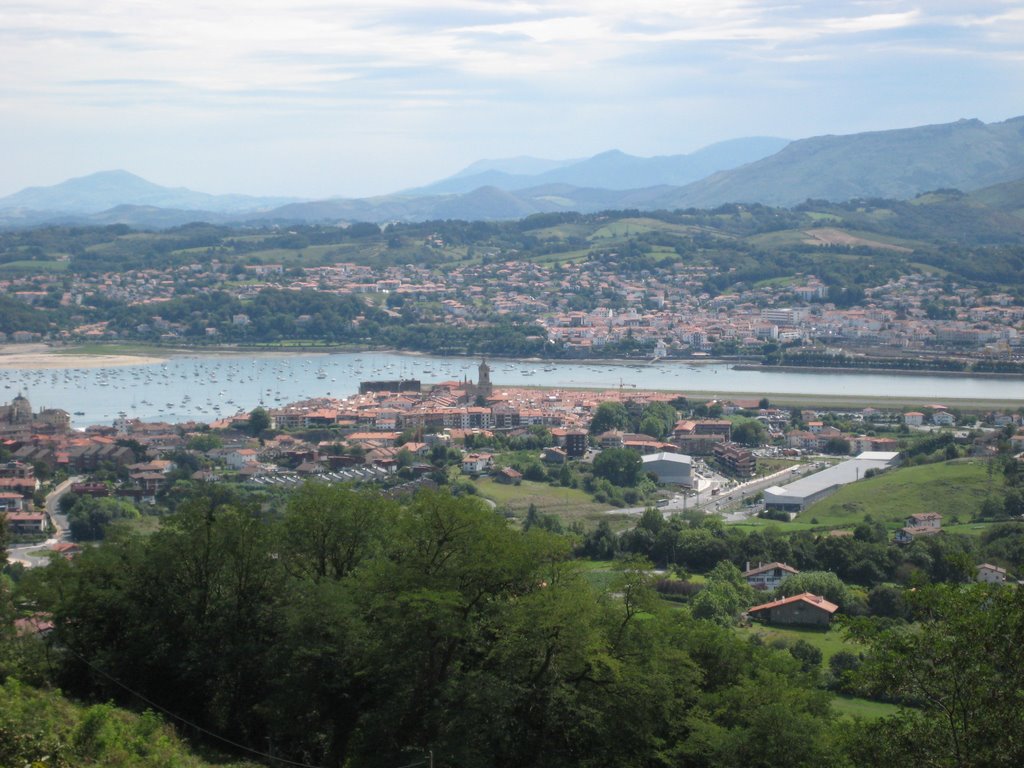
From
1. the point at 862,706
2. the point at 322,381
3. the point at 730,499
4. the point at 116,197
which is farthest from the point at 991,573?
the point at 116,197

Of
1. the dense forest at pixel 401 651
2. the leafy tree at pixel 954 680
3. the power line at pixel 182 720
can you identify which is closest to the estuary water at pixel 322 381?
the dense forest at pixel 401 651

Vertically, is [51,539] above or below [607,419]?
above

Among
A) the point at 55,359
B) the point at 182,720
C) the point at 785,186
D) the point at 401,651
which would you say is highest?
the point at 785,186

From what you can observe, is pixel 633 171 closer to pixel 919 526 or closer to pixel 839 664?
pixel 919 526

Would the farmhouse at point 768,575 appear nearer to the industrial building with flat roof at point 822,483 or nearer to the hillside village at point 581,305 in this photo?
the industrial building with flat roof at point 822,483

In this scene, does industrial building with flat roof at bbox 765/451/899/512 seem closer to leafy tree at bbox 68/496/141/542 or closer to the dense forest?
leafy tree at bbox 68/496/141/542

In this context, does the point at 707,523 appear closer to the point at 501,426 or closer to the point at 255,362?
the point at 501,426

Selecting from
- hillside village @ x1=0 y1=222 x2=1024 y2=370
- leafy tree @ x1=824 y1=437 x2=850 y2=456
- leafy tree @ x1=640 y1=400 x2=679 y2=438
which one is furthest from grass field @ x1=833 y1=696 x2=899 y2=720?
hillside village @ x1=0 y1=222 x2=1024 y2=370

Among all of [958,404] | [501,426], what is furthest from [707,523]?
[958,404]
